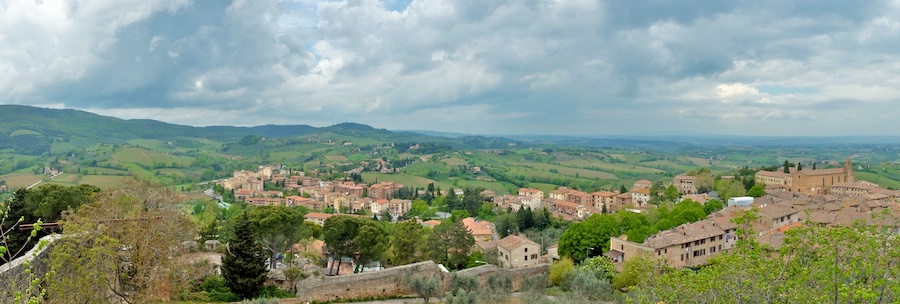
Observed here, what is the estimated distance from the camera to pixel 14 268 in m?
10.5

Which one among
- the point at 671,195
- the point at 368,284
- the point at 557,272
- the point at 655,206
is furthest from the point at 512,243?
the point at 671,195

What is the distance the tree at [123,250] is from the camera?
421 inches

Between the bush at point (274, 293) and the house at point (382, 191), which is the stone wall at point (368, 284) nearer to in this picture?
the bush at point (274, 293)

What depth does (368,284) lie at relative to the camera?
21.8 meters

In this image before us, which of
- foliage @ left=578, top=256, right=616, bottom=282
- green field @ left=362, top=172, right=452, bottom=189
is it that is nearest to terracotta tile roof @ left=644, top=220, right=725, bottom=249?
foliage @ left=578, top=256, right=616, bottom=282

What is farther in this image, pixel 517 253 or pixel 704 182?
pixel 704 182

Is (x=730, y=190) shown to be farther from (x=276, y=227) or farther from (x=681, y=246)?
(x=276, y=227)

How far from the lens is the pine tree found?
775 inches

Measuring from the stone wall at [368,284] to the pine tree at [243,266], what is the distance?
5.34 ft

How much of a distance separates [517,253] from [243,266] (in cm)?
1897

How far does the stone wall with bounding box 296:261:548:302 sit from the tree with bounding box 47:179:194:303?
6.29 m

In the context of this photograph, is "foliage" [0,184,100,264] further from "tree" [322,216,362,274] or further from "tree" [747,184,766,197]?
"tree" [747,184,766,197]

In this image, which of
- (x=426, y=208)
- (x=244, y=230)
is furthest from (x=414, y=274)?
(x=426, y=208)

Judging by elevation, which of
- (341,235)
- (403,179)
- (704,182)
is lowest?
(403,179)
